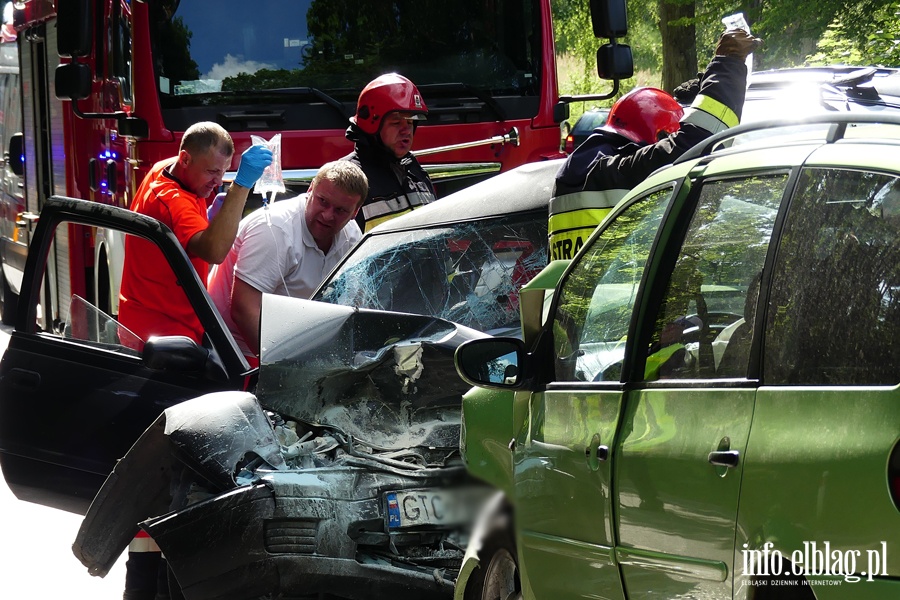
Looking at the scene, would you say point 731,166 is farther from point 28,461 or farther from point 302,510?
point 28,461

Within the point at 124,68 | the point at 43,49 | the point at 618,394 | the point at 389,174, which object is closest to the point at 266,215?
the point at 389,174

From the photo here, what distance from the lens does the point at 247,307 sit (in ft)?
19.7

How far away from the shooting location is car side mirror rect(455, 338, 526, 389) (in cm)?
356

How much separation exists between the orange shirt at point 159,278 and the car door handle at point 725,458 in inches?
135

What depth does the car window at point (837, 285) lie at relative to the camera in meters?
2.38

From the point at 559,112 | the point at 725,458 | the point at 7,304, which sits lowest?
the point at 7,304

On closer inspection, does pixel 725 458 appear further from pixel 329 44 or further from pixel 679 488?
pixel 329 44

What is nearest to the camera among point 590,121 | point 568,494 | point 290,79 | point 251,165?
point 568,494

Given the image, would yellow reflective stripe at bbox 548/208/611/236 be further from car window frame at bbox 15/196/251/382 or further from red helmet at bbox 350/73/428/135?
red helmet at bbox 350/73/428/135

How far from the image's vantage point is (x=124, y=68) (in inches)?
327

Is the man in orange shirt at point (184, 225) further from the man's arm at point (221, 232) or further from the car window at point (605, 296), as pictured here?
the car window at point (605, 296)

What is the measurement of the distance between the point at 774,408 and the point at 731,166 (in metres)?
0.65

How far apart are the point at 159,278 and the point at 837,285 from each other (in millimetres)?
3797

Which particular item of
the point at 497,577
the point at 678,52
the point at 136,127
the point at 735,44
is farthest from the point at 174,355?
the point at 678,52
